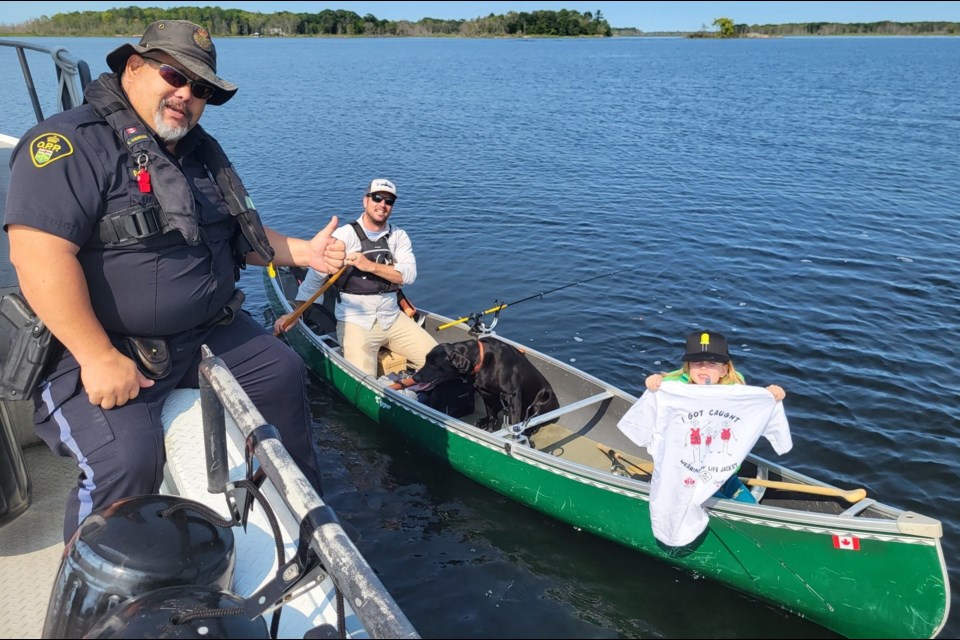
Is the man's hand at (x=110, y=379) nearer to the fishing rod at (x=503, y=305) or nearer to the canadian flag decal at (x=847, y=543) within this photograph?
the canadian flag decal at (x=847, y=543)

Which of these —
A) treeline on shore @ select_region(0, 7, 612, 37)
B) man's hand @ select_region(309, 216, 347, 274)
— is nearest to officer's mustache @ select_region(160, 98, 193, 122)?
man's hand @ select_region(309, 216, 347, 274)

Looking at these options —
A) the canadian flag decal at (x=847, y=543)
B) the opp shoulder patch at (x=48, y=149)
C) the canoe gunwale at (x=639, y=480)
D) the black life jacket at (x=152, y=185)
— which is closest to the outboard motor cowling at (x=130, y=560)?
the black life jacket at (x=152, y=185)

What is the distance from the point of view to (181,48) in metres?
3.02

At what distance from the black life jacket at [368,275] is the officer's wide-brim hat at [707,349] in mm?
3754

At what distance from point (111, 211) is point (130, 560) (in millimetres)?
1371

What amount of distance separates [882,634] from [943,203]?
15.3 meters

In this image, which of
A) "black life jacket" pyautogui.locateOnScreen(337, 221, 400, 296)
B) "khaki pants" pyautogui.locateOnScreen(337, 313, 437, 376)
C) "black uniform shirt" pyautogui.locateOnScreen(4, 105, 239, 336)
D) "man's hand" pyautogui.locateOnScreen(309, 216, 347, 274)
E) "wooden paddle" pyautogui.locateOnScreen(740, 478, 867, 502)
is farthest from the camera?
"khaki pants" pyautogui.locateOnScreen(337, 313, 437, 376)

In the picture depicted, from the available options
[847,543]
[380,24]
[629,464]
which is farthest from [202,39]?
[380,24]

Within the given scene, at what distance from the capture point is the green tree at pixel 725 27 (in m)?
152

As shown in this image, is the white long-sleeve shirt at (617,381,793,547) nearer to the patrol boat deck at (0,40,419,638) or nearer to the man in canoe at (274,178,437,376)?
the patrol boat deck at (0,40,419,638)

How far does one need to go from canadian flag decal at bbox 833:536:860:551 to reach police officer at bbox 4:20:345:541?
13.3ft

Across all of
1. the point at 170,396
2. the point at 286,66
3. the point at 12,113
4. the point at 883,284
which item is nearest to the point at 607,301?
the point at 883,284

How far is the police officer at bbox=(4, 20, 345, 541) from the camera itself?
266 centimetres

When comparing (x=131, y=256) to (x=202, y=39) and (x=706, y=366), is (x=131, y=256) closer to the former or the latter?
(x=202, y=39)
